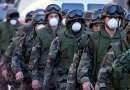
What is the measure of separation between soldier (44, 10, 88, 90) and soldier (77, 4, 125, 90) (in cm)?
105

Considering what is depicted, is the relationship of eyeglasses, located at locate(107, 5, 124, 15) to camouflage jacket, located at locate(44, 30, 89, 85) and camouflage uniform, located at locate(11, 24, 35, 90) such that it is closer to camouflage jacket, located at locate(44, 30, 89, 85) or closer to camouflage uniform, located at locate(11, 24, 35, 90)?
camouflage jacket, located at locate(44, 30, 89, 85)

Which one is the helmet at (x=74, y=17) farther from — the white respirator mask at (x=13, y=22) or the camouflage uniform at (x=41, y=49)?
the white respirator mask at (x=13, y=22)

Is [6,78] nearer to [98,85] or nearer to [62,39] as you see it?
[62,39]

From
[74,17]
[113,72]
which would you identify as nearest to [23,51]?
[74,17]

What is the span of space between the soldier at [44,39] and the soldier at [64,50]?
78 centimetres

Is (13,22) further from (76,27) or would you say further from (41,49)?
(76,27)

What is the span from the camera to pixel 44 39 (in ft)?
43.9

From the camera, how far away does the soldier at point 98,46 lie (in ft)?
34.9

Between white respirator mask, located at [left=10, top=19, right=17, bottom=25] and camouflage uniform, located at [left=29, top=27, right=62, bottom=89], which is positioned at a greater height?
camouflage uniform, located at [left=29, top=27, right=62, bottom=89]

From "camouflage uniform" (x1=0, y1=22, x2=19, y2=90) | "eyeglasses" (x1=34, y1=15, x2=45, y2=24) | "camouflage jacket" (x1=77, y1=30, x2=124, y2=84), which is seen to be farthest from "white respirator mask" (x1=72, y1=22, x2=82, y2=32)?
"camouflage uniform" (x1=0, y1=22, x2=19, y2=90)

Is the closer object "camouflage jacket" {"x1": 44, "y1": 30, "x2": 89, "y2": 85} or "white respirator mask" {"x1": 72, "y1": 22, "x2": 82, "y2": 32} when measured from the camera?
"white respirator mask" {"x1": 72, "y1": 22, "x2": 82, "y2": 32}

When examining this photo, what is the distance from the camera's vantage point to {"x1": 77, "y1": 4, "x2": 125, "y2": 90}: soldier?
10633 millimetres

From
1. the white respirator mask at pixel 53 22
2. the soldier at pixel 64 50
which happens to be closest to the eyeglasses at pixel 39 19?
the white respirator mask at pixel 53 22

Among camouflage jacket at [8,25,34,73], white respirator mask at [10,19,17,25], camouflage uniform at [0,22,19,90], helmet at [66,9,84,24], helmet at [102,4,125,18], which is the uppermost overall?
helmet at [102,4,125,18]
